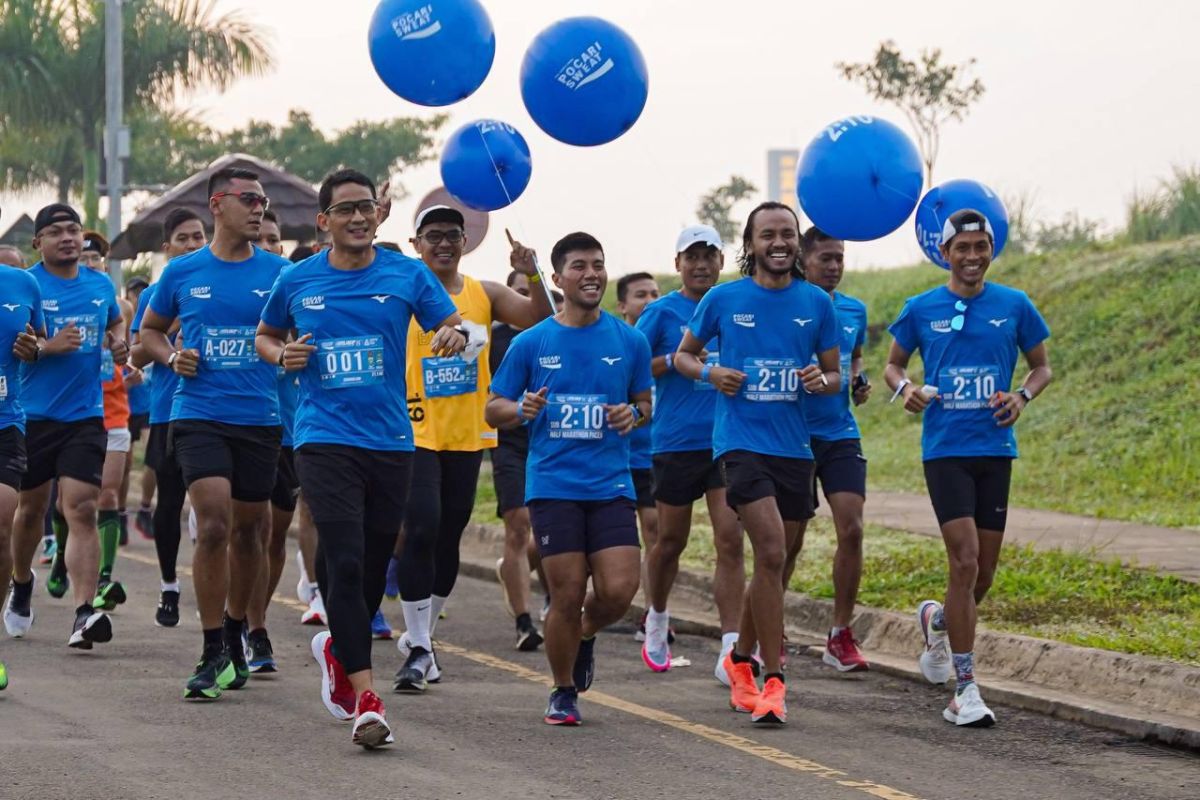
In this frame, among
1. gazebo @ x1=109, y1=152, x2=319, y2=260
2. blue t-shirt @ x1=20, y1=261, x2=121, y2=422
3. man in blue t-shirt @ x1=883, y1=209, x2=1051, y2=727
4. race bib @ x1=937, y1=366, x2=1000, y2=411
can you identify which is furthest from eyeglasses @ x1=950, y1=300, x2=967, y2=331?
gazebo @ x1=109, y1=152, x2=319, y2=260

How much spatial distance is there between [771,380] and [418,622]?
2042 mm

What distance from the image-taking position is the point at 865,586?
12250 mm

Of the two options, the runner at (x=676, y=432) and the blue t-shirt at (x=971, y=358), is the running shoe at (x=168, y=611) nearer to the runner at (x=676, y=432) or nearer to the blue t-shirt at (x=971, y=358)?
the runner at (x=676, y=432)

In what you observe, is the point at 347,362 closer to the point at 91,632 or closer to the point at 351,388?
the point at 351,388

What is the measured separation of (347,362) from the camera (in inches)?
321

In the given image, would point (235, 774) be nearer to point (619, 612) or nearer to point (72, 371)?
point (619, 612)

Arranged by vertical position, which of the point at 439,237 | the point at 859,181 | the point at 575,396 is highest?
the point at 859,181

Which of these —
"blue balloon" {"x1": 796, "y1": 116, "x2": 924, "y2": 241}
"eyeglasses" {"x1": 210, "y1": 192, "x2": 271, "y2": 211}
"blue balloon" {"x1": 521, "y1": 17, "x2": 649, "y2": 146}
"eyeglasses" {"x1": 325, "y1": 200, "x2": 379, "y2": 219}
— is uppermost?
"blue balloon" {"x1": 521, "y1": 17, "x2": 649, "y2": 146}

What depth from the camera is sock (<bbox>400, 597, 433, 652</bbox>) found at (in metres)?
9.57

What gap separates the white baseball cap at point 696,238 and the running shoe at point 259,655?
9.58 ft

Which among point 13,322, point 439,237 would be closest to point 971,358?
point 439,237

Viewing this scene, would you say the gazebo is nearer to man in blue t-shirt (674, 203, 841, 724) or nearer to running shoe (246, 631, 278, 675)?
running shoe (246, 631, 278, 675)

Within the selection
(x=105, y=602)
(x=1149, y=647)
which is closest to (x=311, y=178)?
(x=105, y=602)

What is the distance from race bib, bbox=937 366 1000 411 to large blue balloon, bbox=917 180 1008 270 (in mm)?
1201
